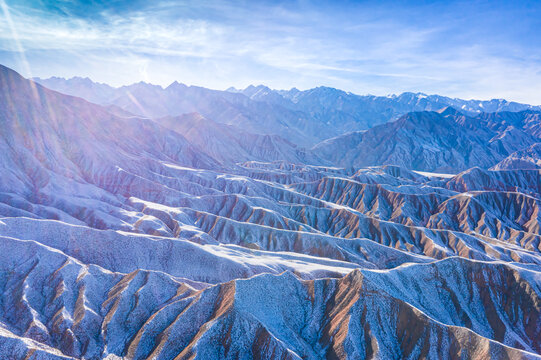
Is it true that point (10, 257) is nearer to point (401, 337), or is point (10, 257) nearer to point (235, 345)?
point (235, 345)

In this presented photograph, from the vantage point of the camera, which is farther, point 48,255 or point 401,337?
point 48,255

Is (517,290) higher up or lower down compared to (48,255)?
lower down

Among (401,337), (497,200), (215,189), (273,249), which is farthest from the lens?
(215,189)

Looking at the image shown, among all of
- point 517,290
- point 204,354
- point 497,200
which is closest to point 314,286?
point 204,354

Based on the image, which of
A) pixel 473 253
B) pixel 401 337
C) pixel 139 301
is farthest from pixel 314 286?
pixel 473 253

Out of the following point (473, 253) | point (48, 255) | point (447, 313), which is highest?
point (48, 255)

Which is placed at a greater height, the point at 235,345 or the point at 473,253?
the point at 235,345

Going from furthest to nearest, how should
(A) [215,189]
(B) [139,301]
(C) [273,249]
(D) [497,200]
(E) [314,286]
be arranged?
(A) [215,189] < (D) [497,200] < (C) [273,249] < (E) [314,286] < (B) [139,301]

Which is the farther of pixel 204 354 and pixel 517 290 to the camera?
pixel 517 290

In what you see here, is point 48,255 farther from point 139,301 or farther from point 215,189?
point 215,189
